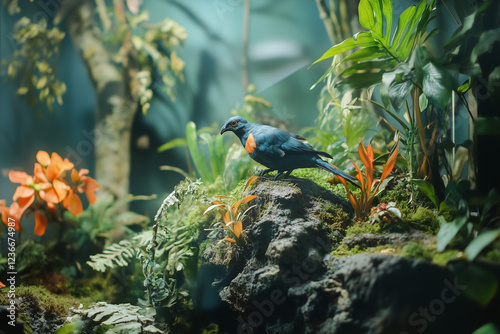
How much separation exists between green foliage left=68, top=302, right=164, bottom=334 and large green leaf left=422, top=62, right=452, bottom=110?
192cm

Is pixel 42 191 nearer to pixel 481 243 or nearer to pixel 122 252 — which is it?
pixel 122 252

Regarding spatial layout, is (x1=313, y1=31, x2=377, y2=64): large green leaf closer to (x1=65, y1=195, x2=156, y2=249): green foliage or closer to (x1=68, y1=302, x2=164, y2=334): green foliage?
(x1=68, y1=302, x2=164, y2=334): green foliage

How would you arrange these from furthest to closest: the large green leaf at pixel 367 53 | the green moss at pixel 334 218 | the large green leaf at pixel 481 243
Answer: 1. the large green leaf at pixel 367 53
2. the green moss at pixel 334 218
3. the large green leaf at pixel 481 243

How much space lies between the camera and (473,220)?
4.74 ft

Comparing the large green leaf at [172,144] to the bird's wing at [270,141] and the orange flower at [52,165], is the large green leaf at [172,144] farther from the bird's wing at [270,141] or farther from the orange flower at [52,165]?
the bird's wing at [270,141]

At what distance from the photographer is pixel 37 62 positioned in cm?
306

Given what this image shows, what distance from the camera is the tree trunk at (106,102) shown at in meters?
3.06

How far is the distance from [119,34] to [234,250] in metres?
2.66

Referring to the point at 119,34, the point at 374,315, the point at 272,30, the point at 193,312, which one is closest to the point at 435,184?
the point at 374,315

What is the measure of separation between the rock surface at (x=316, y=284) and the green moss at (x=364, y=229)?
155 millimetres

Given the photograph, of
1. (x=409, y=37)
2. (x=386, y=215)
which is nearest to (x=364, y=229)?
(x=386, y=215)

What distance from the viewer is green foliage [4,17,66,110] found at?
9.76 feet

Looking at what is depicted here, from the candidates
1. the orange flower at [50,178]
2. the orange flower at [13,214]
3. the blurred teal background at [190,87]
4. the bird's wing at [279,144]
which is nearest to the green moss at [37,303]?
the orange flower at [13,214]

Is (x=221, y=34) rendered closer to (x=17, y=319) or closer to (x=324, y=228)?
(x=324, y=228)
